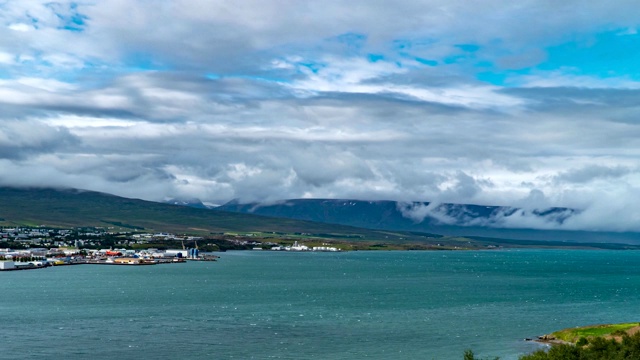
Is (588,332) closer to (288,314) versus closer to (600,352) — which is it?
(600,352)

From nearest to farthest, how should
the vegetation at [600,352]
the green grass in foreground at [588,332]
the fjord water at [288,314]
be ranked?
the vegetation at [600,352]
the fjord water at [288,314]
the green grass in foreground at [588,332]

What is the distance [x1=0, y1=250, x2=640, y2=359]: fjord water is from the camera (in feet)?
210

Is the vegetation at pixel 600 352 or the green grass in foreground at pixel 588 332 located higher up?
the vegetation at pixel 600 352

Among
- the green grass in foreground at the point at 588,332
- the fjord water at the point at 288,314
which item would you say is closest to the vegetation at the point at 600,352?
the fjord water at the point at 288,314

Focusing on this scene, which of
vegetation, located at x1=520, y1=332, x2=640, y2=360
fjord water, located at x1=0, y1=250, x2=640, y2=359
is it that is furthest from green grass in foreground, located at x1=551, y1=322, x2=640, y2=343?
vegetation, located at x1=520, y1=332, x2=640, y2=360

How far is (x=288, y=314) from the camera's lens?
86.2 meters

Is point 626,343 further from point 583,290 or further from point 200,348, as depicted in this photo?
point 583,290

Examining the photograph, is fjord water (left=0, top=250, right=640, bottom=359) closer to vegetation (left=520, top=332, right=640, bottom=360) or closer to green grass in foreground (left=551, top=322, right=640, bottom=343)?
green grass in foreground (left=551, top=322, right=640, bottom=343)

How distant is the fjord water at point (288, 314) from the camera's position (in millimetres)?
63969

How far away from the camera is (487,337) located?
71.6m

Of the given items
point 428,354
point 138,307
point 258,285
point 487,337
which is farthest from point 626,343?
point 258,285

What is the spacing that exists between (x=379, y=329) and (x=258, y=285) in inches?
2057

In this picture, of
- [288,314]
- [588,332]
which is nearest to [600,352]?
[588,332]

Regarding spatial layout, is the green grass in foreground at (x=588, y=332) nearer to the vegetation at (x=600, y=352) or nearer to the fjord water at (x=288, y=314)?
the fjord water at (x=288, y=314)
